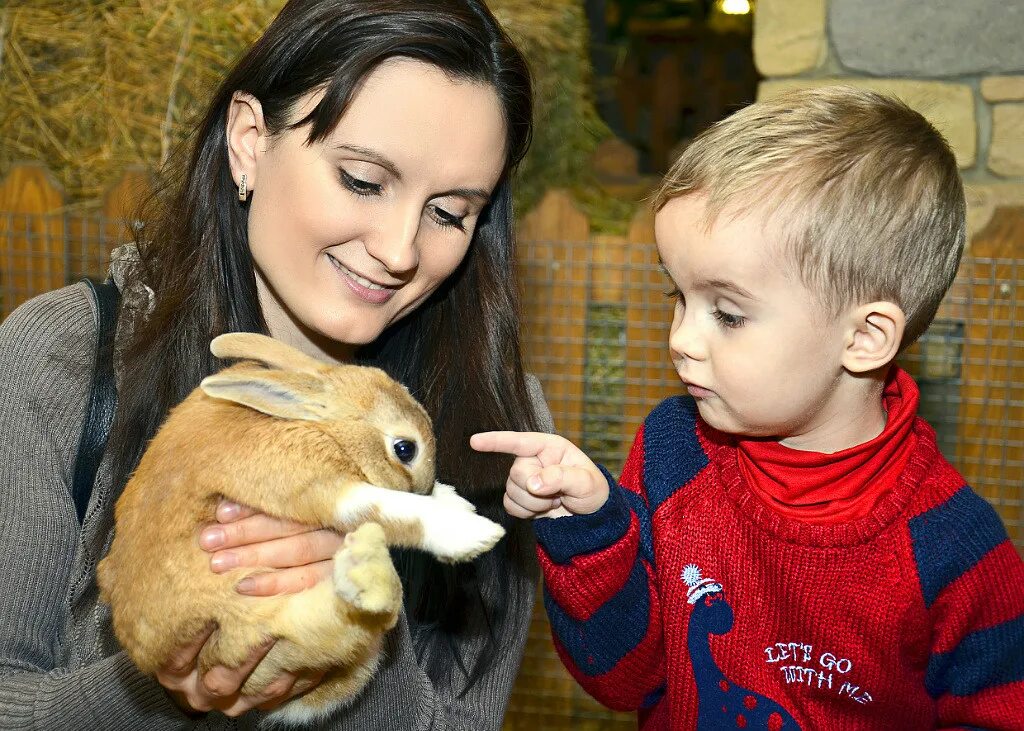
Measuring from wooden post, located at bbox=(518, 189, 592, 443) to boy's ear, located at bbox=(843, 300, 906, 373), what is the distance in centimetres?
244

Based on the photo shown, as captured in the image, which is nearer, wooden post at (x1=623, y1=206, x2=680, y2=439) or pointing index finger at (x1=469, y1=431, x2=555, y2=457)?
pointing index finger at (x1=469, y1=431, x2=555, y2=457)

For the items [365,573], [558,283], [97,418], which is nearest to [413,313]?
[97,418]

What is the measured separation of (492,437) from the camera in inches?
61.2

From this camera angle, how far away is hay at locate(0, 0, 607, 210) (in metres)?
4.18

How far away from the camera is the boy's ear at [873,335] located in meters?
1.59

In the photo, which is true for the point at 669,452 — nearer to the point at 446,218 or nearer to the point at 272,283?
the point at 446,218

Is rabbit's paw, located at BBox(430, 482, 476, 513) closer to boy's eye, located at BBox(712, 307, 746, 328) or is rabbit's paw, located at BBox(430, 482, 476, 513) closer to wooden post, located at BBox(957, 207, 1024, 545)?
boy's eye, located at BBox(712, 307, 746, 328)

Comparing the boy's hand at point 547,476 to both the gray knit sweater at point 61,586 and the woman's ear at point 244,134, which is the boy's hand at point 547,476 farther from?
the woman's ear at point 244,134

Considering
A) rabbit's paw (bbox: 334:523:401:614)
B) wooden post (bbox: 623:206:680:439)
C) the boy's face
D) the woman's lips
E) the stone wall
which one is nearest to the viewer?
rabbit's paw (bbox: 334:523:401:614)

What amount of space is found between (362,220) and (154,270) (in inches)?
19.8

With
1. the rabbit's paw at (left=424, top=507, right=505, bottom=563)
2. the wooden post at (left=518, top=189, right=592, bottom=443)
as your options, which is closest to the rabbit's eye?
the rabbit's paw at (left=424, top=507, right=505, bottom=563)

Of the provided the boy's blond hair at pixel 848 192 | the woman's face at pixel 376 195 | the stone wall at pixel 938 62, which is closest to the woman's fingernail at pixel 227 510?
the woman's face at pixel 376 195

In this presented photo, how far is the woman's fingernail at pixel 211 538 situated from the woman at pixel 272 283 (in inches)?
9.8

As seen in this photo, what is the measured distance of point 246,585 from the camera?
1.48m
